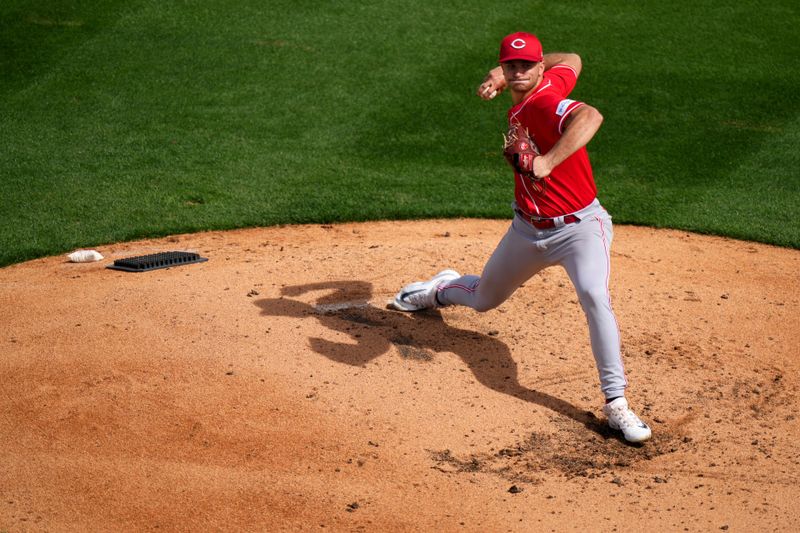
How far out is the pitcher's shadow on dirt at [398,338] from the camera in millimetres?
5781

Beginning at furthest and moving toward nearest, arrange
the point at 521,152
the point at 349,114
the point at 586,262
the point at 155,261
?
the point at 349,114 → the point at 155,261 → the point at 586,262 → the point at 521,152

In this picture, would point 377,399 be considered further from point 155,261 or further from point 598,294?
point 155,261

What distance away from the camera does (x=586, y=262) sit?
17.6ft

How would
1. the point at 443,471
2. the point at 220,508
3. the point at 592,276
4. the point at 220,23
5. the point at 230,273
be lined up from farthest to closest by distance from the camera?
the point at 220,23 → the point at 230,273 → the point at 592,276 → the point at 443,471 → the point at 220,508

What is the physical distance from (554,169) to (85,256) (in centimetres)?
415

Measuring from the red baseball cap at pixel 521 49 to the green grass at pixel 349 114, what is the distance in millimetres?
3744

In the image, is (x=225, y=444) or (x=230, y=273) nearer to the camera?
(x=225, y=444)

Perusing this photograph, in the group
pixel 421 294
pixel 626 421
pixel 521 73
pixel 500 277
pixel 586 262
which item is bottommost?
pixel 626 421

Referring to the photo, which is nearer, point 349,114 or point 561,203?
point 561,203

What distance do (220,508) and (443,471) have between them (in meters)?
1.10

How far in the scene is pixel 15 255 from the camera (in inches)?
317

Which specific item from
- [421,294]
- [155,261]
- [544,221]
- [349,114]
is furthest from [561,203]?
[349,114]

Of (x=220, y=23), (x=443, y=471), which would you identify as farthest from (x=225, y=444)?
(x=220, y=23)

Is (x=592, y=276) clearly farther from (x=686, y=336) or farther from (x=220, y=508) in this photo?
(x=220, y=508)
